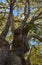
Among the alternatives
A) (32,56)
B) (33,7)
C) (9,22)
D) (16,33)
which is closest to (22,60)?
(16,33)

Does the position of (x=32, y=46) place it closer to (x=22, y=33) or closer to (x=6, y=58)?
(x=22, y=33)

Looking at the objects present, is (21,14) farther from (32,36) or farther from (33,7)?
(32,36)

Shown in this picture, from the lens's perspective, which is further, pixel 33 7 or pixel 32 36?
pixel 33 7

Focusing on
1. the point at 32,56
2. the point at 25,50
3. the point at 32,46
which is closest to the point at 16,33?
the point at 25,50

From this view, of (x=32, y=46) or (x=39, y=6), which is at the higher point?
(x=39, y=6)

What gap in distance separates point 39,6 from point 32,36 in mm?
1419

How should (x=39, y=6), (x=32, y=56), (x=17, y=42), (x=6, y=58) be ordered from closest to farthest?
(x=6, y=58) → (x=17, y=42) → (x=39, y=6) → (x=32, y=56)

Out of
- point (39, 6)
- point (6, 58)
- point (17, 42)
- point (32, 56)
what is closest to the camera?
point (6, 58)

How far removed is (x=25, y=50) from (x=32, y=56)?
5.46 feet

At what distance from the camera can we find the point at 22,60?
Answer: 219 inches

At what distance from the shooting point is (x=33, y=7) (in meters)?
7.29

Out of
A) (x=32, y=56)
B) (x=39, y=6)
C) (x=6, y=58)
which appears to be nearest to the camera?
(x=6, y=58)

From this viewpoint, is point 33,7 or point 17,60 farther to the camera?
point 33,7

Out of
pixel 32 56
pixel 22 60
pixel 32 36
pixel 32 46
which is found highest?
pixel 32 36
